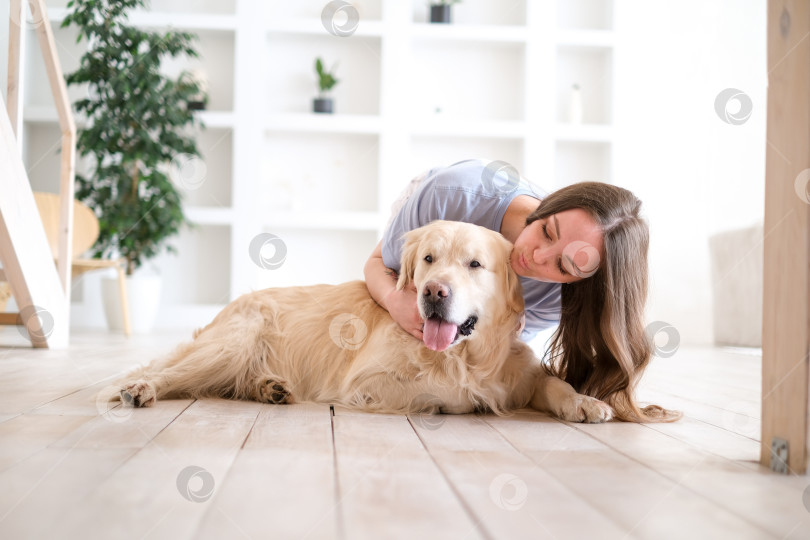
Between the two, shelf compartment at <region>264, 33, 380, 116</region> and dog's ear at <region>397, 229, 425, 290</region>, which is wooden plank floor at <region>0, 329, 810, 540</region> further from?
shelf compartment at <region>264, 33, 380, 116</region>

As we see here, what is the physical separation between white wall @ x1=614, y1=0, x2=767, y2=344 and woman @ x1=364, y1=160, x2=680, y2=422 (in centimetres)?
467

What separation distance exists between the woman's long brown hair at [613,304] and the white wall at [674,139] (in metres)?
4.77

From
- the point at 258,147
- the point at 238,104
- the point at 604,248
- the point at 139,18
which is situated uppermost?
the point at 139,18

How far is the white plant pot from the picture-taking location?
218 inches

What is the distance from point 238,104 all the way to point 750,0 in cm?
483

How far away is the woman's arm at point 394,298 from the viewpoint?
2016 mm

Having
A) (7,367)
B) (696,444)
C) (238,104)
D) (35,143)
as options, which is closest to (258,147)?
(238,104)

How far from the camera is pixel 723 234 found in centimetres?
554

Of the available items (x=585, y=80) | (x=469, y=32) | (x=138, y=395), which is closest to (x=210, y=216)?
(x=469, y=32)

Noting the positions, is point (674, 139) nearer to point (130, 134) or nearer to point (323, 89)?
point (323, 89)

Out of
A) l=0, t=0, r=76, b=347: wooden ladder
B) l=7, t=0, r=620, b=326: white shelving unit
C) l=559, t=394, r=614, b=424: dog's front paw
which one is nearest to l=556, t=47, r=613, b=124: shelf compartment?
l=7, t=0, r=620, b=326: white shelving unit

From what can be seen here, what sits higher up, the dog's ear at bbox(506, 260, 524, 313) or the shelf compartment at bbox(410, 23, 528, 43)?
the shelf compartment at bbox(410, 23, 528, 43)

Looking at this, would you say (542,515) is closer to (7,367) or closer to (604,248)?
(604,248)

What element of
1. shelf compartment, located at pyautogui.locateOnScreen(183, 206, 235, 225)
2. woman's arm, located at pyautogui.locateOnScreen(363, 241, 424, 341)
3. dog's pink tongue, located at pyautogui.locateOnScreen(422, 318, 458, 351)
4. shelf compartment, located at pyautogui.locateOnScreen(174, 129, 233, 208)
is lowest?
dog's pink tongue, located at pyautogui.locateOnScreen(422, 318, 458, 351)
